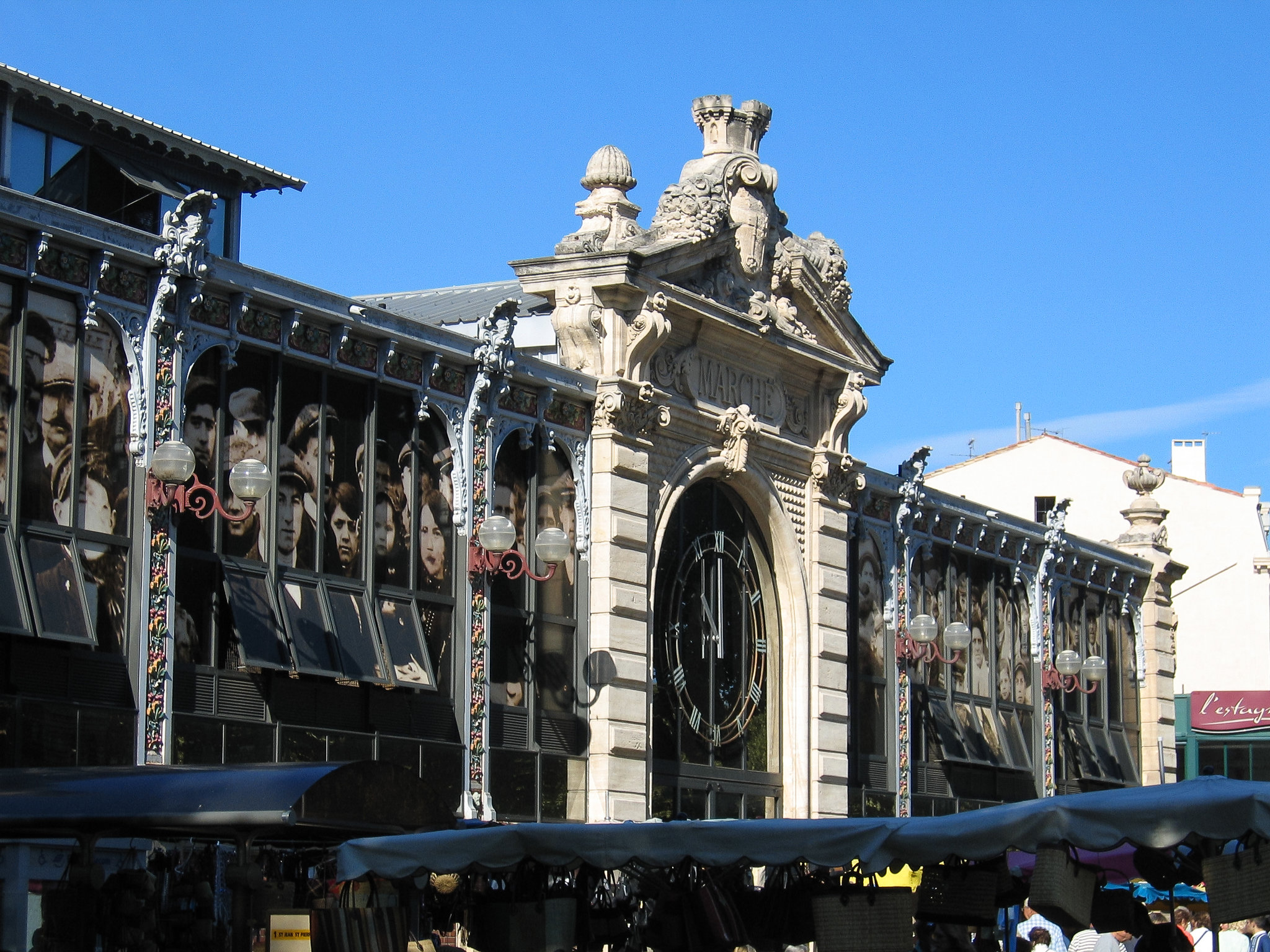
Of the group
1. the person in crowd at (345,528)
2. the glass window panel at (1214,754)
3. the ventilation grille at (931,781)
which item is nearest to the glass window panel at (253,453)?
the person in crowd at (345,528)

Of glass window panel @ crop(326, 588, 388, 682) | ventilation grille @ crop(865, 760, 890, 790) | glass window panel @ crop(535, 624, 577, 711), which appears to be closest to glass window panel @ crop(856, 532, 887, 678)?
ventilation grille @ crop(865, 760, 890, 790)

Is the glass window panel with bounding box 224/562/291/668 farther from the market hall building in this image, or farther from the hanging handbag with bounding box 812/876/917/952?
the hanging handbag with bounding box 812/876/917/952

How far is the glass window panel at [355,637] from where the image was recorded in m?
25.1

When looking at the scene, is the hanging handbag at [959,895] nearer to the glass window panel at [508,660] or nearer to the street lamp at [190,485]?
the street lamp at [190,485]

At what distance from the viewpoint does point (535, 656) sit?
93.0ft

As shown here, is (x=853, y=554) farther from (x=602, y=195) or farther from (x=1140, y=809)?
(x=1140, y=809)

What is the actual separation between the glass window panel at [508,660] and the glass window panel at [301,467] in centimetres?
321

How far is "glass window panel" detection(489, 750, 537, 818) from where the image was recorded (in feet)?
89.7

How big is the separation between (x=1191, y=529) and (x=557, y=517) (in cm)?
3471

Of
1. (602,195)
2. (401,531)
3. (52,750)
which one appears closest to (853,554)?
(602,195)

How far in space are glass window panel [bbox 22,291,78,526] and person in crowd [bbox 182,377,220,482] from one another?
1.47 m

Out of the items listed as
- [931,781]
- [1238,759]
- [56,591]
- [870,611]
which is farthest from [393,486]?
[1238,759]

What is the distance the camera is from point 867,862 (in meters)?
15.8

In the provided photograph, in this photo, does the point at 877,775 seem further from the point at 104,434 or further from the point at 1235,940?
the point at 104,434
